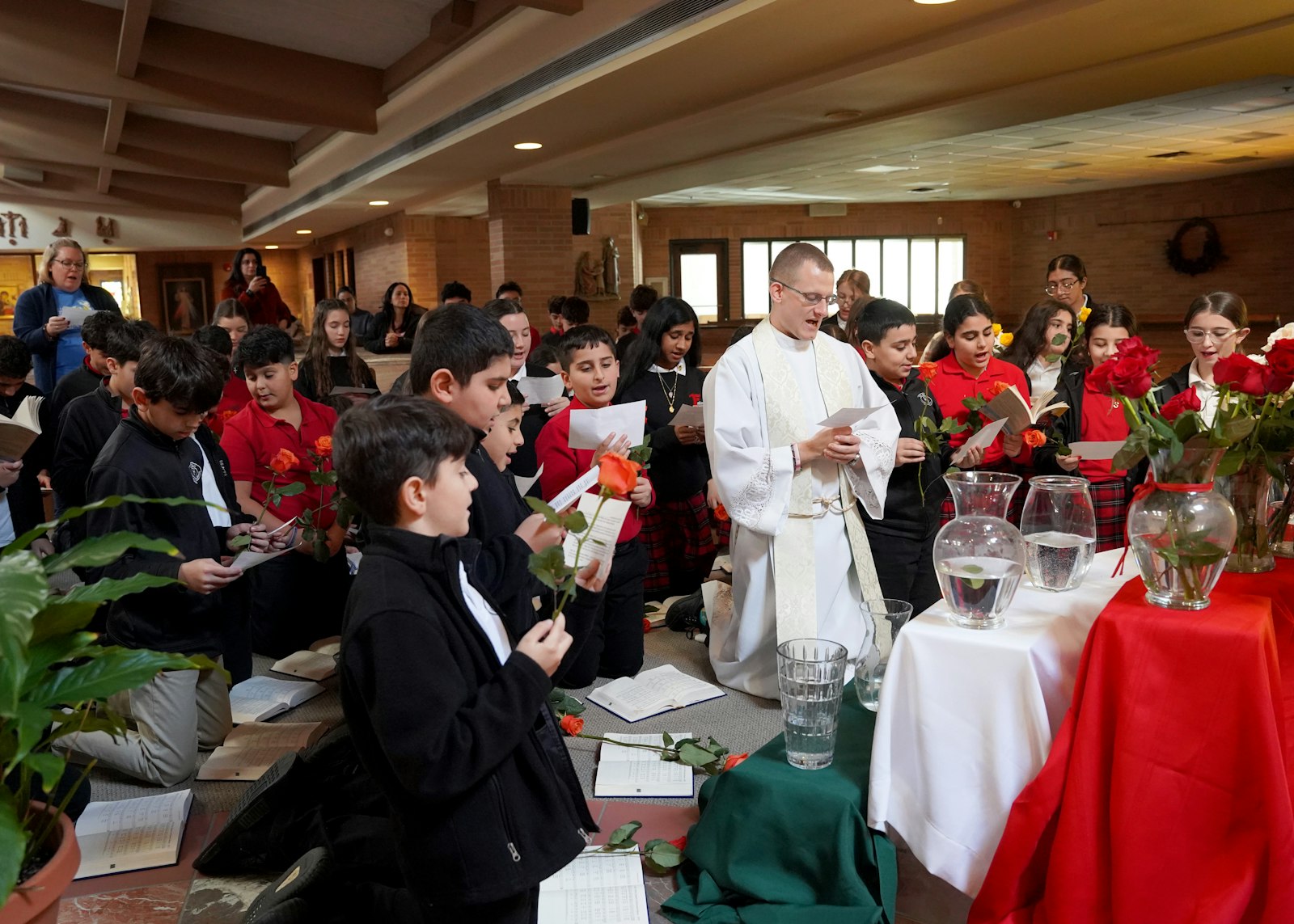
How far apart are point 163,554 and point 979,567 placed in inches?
90.1

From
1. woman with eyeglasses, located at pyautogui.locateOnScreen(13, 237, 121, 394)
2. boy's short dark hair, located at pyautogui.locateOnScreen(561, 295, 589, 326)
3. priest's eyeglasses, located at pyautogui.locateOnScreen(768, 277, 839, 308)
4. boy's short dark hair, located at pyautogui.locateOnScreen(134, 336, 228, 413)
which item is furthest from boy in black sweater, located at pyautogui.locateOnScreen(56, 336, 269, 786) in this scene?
boy's short dark hair, located at pyautogui.locateOnScreen(561, 295, 589, 326)

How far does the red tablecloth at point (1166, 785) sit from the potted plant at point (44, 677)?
4.82 feet

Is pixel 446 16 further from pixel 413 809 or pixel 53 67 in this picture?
pixel 413 809

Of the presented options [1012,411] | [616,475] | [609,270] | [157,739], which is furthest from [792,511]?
[609,270]

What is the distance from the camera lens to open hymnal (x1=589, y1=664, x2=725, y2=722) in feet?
11.5

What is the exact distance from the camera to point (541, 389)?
13.7 ft

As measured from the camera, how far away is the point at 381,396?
1.75 meters

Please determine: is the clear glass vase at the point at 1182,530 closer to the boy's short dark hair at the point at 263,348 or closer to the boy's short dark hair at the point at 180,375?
the boy's short dark hair at the point at 180,375

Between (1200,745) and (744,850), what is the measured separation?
0.97m

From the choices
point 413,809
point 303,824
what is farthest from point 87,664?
point 303,824

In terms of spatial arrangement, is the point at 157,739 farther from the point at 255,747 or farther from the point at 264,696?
the point at 264,696

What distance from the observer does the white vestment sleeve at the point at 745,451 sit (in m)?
3.33

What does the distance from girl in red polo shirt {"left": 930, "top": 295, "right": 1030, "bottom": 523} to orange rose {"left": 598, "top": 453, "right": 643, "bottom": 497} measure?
2.49 metres

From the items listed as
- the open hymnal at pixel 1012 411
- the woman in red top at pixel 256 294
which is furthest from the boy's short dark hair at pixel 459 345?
the woman in red top at pixel 256 294
